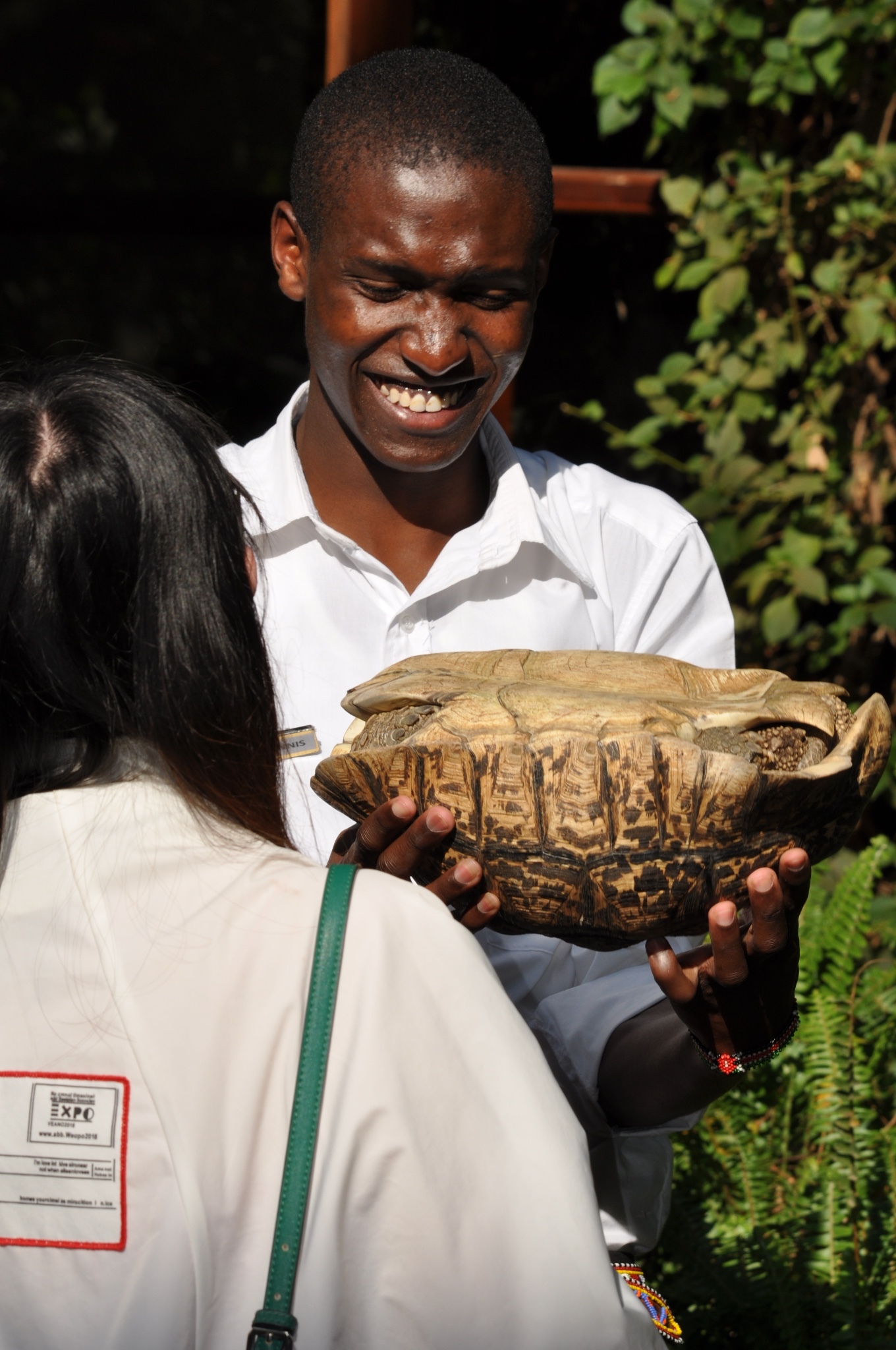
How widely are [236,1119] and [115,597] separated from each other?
52 cm

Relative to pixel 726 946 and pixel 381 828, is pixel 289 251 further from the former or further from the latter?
pixel 726 946

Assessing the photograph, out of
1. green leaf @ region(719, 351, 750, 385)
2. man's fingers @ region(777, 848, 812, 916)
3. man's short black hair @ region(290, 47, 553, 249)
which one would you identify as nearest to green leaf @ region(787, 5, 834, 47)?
green leaf @ region(719, 351, 750, 385)

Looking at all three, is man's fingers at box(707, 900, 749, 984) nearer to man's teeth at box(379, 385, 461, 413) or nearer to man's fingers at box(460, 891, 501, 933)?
man's fingers at box(460, 891, 501, 933)

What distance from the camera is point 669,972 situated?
180cm

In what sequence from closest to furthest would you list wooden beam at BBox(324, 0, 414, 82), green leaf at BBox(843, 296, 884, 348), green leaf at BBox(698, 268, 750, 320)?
wooden beam at BBox(324, 0, 414, 82)
green leaf at BBox(843, 296, 884, 348)
green leaf at BBox(698, 268, 750, 320)

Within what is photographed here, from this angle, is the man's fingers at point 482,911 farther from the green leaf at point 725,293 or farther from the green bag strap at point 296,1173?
the green leaf at point 725,293

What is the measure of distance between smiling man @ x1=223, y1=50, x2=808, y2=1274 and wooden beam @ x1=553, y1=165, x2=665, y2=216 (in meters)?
2.00

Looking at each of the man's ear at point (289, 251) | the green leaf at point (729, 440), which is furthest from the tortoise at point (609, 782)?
the green leaf at point (729, 440)

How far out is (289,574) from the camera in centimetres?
230

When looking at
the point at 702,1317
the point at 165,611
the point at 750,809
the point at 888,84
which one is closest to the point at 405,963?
the point at 165,611

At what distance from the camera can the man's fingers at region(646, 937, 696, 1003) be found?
180cm

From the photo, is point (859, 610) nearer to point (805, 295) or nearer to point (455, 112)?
point (805, 295)

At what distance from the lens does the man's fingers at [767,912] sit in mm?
1684

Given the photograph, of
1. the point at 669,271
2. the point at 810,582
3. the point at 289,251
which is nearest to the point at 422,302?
the point at 289,251
